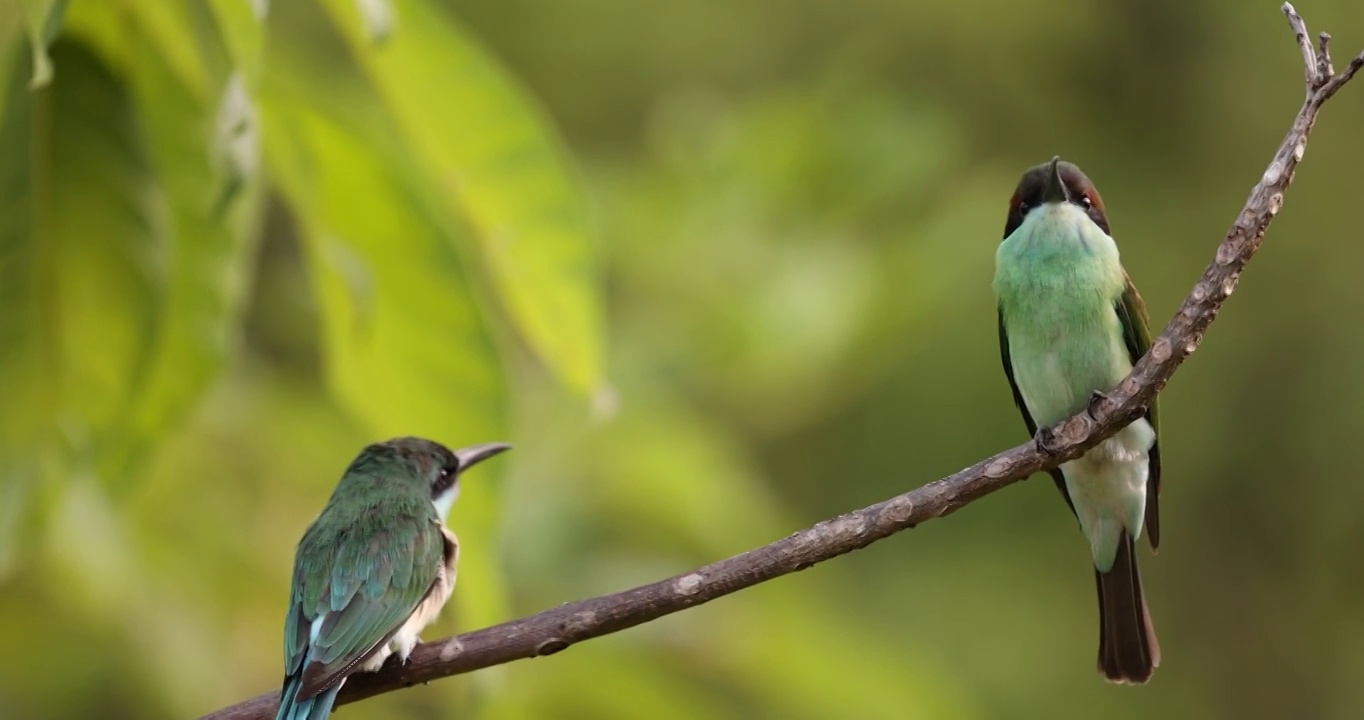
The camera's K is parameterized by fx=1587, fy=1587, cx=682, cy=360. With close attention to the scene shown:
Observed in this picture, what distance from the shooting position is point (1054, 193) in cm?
286

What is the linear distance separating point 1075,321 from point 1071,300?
40 millimetres

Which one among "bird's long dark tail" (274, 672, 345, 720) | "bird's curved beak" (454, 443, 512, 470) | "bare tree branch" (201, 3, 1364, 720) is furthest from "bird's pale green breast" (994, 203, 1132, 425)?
"bird's long dark tail" (274, 672, 345, 720)

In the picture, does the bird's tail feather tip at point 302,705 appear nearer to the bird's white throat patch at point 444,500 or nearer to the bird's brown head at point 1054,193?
the bird's white throat patch at point 444,500

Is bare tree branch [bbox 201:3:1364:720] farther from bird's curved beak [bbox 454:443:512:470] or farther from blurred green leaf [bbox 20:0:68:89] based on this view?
blurred green leaf [bbox 20:0:68:89]

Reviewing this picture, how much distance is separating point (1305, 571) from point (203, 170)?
15.6 feet

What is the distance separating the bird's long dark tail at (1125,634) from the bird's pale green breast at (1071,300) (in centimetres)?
42

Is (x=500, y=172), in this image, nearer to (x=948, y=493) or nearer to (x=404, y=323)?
(x=404, y=323)

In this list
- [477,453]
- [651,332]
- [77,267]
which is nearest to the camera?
[77,267]

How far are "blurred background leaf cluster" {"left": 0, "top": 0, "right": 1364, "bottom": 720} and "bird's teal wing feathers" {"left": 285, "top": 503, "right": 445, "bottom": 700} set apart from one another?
0.72 feet

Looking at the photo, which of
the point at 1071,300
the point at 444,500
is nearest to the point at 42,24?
the point at 444,500

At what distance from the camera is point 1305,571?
19.4ft

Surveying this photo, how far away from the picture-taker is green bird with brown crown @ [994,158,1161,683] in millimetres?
2871

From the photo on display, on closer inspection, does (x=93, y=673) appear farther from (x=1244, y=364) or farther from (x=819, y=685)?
(x=1244, y=364)

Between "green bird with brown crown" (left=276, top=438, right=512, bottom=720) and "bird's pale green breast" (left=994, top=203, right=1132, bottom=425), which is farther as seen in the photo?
"bird's pale green breast" (left=994, top=203, right=1132, bottom=425)
